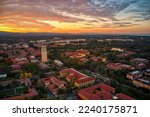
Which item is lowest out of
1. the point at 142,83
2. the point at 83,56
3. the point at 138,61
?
the point at 142,83

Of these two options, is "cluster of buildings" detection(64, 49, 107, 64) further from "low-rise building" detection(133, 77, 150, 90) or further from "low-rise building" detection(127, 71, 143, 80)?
"low-rise building" detection(133, 77, 150, 90)

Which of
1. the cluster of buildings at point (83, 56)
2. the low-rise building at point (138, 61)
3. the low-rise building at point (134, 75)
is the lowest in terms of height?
the low-rise building at point (134, 75)

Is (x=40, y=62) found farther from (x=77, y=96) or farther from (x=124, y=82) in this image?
(x=124, y=82)

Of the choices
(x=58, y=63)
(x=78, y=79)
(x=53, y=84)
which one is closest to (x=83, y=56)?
(x=58, y=63)

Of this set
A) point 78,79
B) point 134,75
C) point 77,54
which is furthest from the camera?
point 77,54

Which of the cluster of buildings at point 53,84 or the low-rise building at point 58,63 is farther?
the low-rise building at point 58,63

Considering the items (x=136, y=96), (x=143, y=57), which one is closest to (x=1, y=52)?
(x=136, y=96)


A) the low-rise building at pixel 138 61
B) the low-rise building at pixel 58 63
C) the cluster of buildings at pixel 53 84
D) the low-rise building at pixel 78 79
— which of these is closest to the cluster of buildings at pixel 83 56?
the low-rise building at pixel 58 63

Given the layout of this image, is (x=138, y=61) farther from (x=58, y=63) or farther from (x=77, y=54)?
(x=58, y=63)

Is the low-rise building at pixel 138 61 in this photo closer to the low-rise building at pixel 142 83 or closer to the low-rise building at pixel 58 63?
the low-rise building at pixel 142 83

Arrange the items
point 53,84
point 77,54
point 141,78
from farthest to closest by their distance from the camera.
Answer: point 77,54
point 141,78
point 53,84

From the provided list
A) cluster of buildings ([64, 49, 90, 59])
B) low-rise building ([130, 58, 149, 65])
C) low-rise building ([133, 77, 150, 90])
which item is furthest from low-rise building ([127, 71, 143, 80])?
cluster of buildings ([64, 49, 90, 59])
